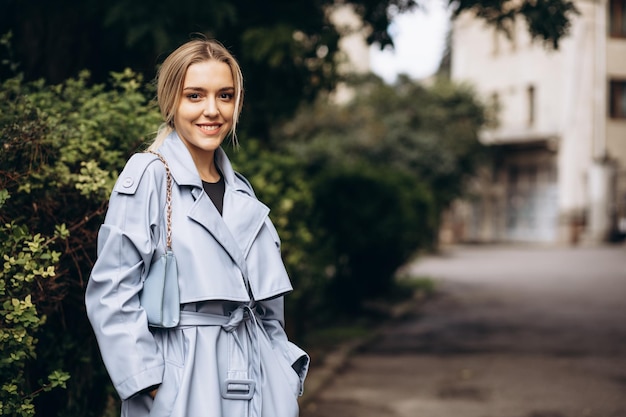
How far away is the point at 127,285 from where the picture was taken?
2588 millimetres

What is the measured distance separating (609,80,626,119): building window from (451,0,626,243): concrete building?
0.04 meters

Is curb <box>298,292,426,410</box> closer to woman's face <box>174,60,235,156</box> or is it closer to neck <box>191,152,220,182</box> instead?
neck <box>191,152,220,182</box>

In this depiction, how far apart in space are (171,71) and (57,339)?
1703 mm

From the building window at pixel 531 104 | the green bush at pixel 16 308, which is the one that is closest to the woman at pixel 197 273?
the green bush at pixel 16 308

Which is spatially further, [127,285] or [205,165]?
[205,165]

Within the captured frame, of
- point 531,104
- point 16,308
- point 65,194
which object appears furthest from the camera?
point 531,104

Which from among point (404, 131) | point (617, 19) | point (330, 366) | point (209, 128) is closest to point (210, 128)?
point (209, 128)

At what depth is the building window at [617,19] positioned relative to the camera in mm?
34469

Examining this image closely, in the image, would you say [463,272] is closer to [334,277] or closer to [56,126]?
[334,277]

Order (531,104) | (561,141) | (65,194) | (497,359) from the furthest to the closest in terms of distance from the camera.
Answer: (531,104), (561,141), (497,359), (65,194)

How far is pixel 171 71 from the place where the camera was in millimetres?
2842

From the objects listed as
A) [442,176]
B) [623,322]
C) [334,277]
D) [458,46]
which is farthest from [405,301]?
[458,46]

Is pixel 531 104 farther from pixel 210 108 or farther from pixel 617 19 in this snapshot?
pixel 210 108

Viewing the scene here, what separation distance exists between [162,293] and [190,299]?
9 cm
